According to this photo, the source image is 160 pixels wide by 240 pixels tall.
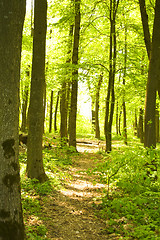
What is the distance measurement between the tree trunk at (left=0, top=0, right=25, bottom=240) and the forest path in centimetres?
132

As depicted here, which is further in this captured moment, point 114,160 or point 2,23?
point 114,160

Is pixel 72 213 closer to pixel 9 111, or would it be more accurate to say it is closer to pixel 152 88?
pixel 9 111

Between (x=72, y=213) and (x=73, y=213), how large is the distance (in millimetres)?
26

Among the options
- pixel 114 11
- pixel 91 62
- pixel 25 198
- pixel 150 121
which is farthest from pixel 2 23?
pixel 114 11

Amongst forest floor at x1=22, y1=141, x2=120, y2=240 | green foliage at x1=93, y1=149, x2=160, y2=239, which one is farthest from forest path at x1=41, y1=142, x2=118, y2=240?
green foliage at x1=93, y1=149, x2=160, y2=239

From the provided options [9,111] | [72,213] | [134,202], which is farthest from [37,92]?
[134,202]

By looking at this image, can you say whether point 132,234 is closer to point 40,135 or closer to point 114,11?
point 40,135

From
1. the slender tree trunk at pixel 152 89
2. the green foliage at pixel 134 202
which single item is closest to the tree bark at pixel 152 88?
the slender tree trunk at pixel 152 89

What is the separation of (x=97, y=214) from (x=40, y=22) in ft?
19.1

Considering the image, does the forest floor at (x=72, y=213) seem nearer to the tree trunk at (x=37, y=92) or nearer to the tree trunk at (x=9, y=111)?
the tree trunk at (x=37, y=92)

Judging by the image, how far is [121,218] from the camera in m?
5.29

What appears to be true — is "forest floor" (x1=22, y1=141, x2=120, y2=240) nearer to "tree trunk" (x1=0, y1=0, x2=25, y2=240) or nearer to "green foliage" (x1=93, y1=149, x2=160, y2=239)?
"green foliage" (x1=93, y1=149, x2=160, y2=239)

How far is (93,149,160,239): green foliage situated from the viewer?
462 cm

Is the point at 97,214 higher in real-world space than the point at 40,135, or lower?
lower
